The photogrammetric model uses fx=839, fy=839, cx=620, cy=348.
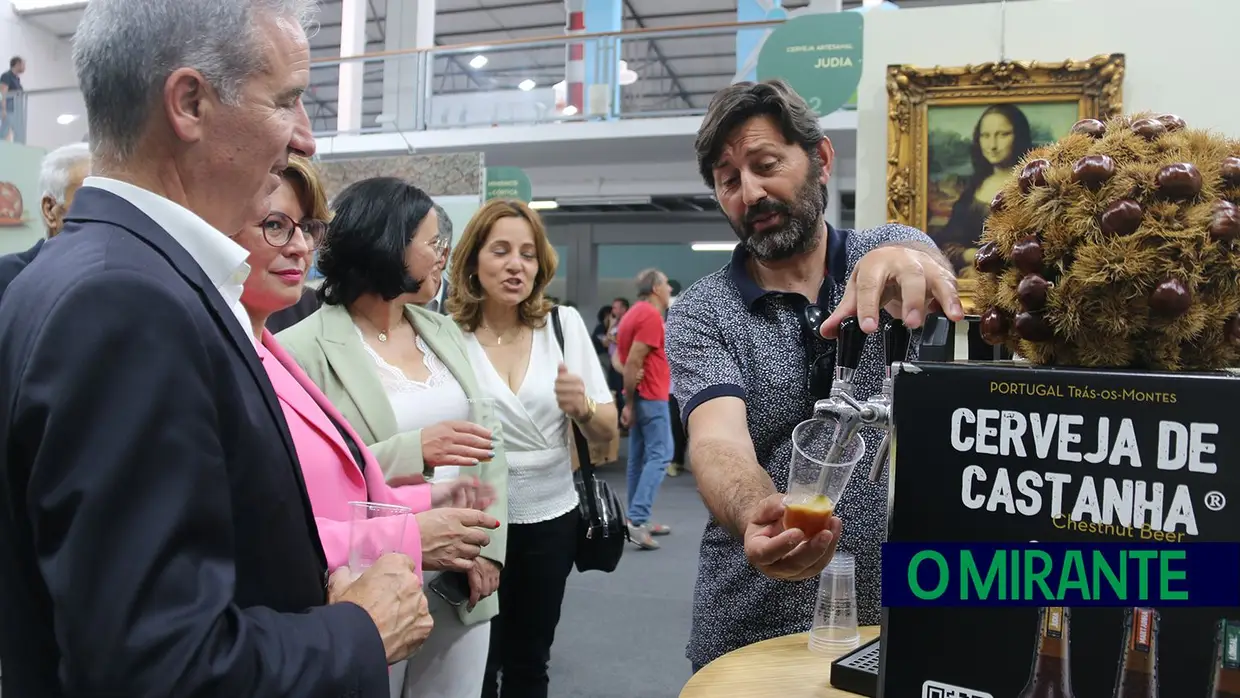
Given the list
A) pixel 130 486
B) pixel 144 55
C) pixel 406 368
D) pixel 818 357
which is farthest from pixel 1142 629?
pixel 406 368

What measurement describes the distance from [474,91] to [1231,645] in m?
9.98

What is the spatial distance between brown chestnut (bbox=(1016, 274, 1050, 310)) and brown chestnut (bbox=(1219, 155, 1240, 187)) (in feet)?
0.61

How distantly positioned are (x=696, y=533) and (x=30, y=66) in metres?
12.0

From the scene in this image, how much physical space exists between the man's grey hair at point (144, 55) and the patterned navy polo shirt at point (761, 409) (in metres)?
0.99

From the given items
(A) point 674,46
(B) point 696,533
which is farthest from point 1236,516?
(A) point 674,46

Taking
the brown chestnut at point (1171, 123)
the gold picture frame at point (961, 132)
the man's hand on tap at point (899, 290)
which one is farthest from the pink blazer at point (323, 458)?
the gold picture frame at point (961, 132)

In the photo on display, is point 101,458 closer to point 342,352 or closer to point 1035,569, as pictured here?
point 1035,569

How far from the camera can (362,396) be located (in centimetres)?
198

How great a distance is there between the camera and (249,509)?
86cm

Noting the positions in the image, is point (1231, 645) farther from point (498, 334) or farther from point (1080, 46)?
point (1080, 46)

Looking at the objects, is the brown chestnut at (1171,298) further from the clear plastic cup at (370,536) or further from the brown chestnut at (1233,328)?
the clear plastic cup at (370,536)

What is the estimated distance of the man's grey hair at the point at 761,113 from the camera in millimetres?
1650

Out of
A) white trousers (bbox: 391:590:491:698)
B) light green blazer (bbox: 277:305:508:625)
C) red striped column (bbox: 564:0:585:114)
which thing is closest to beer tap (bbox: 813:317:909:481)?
light green blazer (bbox: 277:305:508:625)

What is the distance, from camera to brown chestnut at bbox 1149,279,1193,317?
77 centimetres
